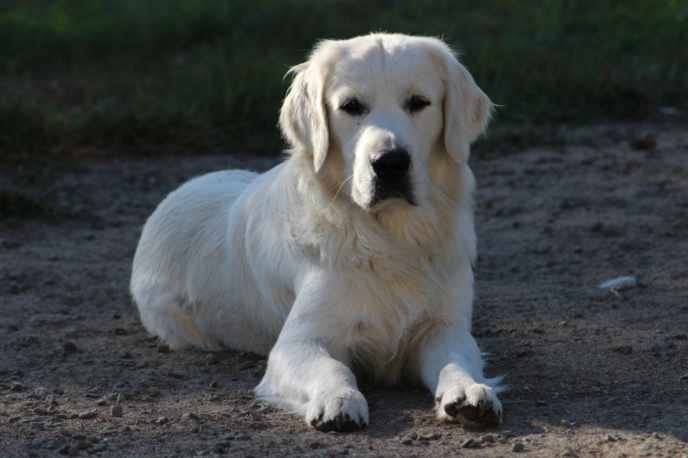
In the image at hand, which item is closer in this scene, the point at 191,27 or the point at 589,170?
the point at 589,170

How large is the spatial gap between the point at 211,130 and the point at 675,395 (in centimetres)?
585

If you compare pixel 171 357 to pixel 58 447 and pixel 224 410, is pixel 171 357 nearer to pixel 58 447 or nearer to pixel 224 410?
pixel 224 410

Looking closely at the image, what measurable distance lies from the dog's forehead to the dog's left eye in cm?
4

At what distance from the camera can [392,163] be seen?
491cm

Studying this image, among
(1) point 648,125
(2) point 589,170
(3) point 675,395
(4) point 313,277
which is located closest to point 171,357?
(4) point 313,277

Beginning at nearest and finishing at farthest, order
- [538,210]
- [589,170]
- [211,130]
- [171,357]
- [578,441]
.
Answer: [578,441] < [171,357] < [538,210] < [589,170] < [211,130]

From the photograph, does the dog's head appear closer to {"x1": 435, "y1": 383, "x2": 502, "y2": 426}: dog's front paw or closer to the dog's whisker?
the dog's whisker

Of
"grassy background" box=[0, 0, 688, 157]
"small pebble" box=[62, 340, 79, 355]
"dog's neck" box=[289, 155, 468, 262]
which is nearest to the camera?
"dog's neck" box=[289, 155, 468, 262]

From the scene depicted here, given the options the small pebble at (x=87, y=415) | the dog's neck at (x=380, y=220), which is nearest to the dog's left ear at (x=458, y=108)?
the dog's neck at (x=380, y=220)

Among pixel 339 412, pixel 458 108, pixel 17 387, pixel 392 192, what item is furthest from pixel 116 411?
pixel 458 108

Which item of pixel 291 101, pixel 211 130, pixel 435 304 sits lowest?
pixel 211 130

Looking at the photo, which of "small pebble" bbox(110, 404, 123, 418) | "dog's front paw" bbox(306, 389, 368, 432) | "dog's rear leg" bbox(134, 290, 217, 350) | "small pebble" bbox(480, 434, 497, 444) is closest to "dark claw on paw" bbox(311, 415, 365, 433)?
"dog's front paw" bbox(306, 389, 368, 432)

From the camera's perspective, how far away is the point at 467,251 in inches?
215

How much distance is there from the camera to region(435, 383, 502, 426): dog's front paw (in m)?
4.52
